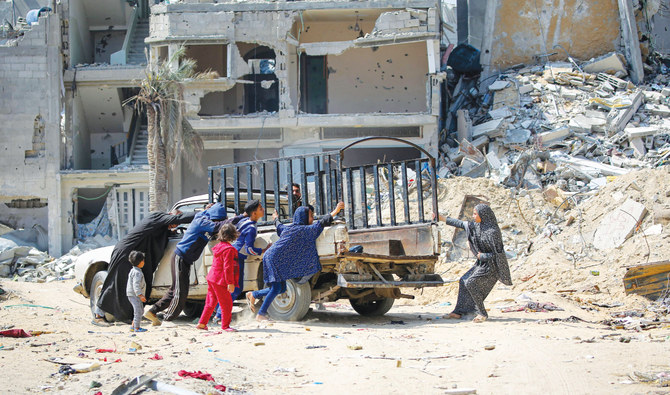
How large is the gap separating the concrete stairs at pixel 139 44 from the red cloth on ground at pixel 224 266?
2011 cm

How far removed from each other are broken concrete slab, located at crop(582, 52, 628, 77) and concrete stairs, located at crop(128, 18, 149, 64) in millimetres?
15695

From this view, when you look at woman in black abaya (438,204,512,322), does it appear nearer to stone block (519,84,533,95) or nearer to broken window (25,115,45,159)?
stone block (519,84,533,95)

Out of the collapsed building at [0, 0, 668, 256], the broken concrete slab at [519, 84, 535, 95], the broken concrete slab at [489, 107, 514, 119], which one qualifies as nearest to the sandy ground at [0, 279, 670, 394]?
the broken concrete slab at [489, 107, 514, 119]

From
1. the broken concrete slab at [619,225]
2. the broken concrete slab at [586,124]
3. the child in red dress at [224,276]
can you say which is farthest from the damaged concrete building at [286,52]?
the child in red dress at [224,276]

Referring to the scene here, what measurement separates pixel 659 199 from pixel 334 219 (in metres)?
7.64

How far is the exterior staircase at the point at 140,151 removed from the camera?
Result: 26625 mm

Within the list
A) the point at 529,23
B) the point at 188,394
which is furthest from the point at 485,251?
the point at 529,23

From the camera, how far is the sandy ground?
19.1 feet

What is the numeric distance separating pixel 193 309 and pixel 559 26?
812 inches

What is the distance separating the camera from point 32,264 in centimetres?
2303

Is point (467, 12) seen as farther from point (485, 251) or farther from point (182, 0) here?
point (485, 251)

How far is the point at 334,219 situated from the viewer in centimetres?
935

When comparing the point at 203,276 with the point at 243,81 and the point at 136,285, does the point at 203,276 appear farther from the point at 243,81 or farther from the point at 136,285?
the point at 243,81

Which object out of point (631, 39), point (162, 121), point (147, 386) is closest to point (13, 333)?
point (147, 386)
